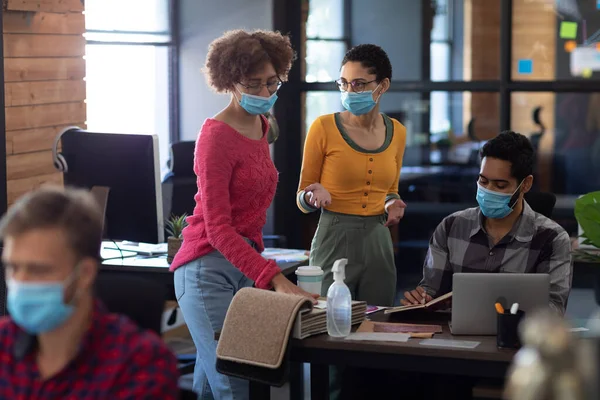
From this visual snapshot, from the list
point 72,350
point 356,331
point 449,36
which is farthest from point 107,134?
point 449,36

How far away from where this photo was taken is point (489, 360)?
8.33 feet

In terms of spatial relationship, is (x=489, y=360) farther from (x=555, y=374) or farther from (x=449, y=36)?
(x=449, y=36)

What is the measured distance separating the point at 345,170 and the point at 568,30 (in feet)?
8.53

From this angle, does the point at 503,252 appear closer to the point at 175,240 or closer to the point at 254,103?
the point at 254,103

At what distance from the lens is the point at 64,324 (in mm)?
1887

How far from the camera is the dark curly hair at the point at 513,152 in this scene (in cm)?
306

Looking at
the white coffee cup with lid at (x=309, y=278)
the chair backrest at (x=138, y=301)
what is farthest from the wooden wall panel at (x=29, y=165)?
the chair backrest at (x=138, y=301)

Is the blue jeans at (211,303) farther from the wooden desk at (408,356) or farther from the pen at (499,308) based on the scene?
the pen at (499,308)

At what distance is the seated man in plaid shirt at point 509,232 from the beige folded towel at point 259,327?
58cm

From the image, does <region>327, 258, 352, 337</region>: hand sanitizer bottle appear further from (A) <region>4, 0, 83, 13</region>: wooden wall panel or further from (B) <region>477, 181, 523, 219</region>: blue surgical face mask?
(A) <region>4, 0, 83, 13</region>: wooden wall panel

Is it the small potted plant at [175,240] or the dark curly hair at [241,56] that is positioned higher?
the dark curly hair at [241,56]

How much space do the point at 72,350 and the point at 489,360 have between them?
3.75 feet

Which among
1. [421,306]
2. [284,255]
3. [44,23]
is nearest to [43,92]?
[44,23]

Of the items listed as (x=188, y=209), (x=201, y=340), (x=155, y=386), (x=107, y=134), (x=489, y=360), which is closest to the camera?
(x=155, y=386)
